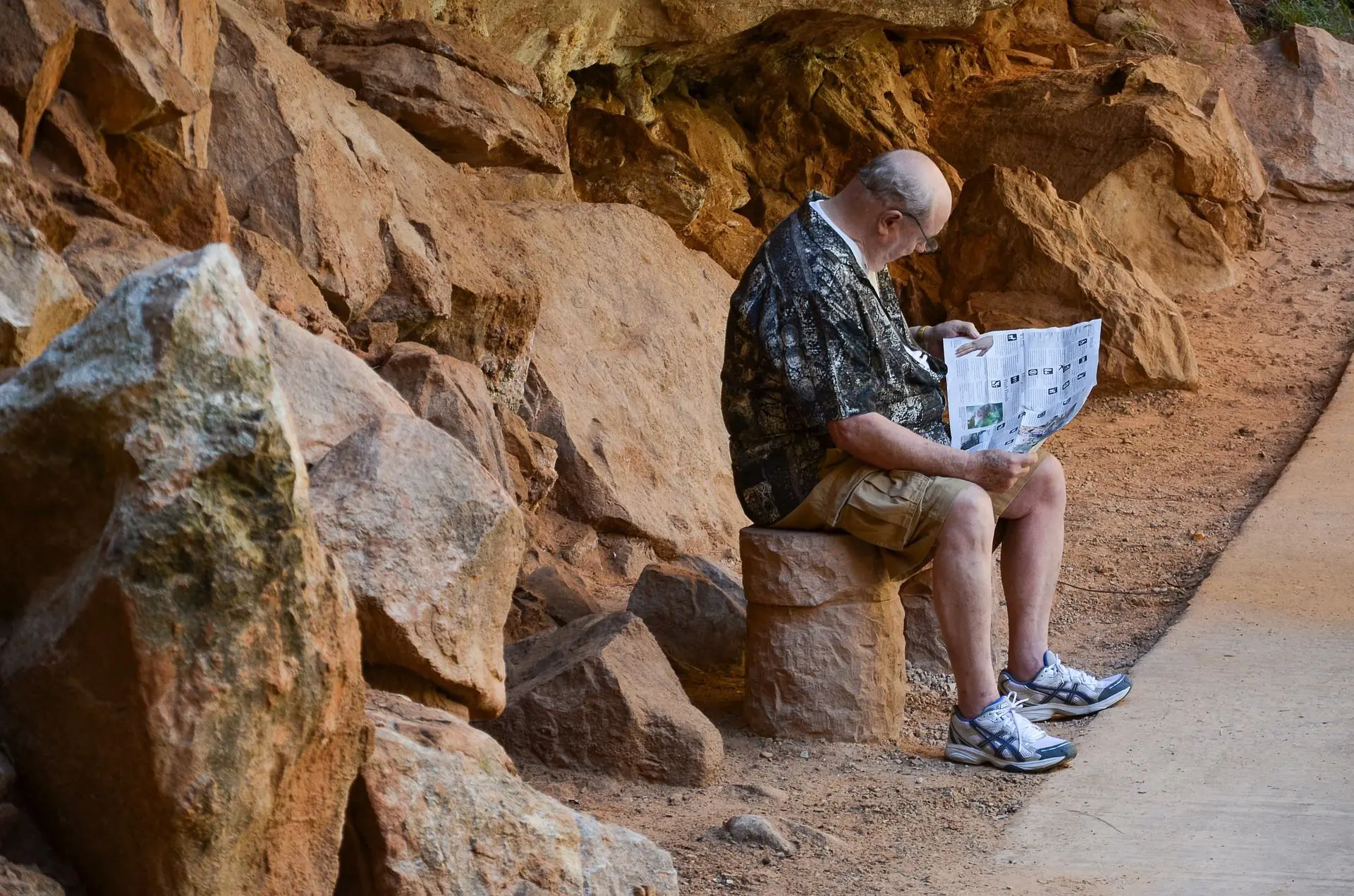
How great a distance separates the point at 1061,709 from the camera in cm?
380

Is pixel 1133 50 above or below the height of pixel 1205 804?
above

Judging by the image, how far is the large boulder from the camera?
895cm

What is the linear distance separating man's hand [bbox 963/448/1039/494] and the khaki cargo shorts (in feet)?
0.12

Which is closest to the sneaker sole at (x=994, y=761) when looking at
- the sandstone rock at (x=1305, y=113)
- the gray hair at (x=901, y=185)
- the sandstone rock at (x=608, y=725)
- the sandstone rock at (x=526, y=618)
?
the sandstone rock at (x=608, y=725)

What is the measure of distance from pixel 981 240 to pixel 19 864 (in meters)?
7.43

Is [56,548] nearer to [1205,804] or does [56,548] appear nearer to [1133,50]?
[1205,804]

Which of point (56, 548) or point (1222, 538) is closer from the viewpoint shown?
point (56, 548)

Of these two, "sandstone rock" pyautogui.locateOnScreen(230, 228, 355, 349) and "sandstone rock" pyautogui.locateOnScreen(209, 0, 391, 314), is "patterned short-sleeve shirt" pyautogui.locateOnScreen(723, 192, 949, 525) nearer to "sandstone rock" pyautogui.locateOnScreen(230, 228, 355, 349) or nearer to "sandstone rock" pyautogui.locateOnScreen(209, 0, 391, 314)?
"sandstone rock" pyautogui.locateOnScreen(230, 228, 355, 349)

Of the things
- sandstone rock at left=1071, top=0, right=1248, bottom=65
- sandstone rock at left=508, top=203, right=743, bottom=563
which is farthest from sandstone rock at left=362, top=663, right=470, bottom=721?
sandstone rock at left=1071, top=0, right=1248, bottom=65

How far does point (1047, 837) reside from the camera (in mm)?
3021

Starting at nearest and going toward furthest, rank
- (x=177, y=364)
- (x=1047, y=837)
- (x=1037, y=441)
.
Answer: (x=177, y=364) → (x=1047, y=837) → (x=1037, y=441)

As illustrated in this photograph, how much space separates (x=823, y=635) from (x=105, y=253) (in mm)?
1877

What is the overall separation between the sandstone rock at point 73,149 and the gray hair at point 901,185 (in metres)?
1.79

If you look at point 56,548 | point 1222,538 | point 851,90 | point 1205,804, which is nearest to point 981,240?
point 851,90
